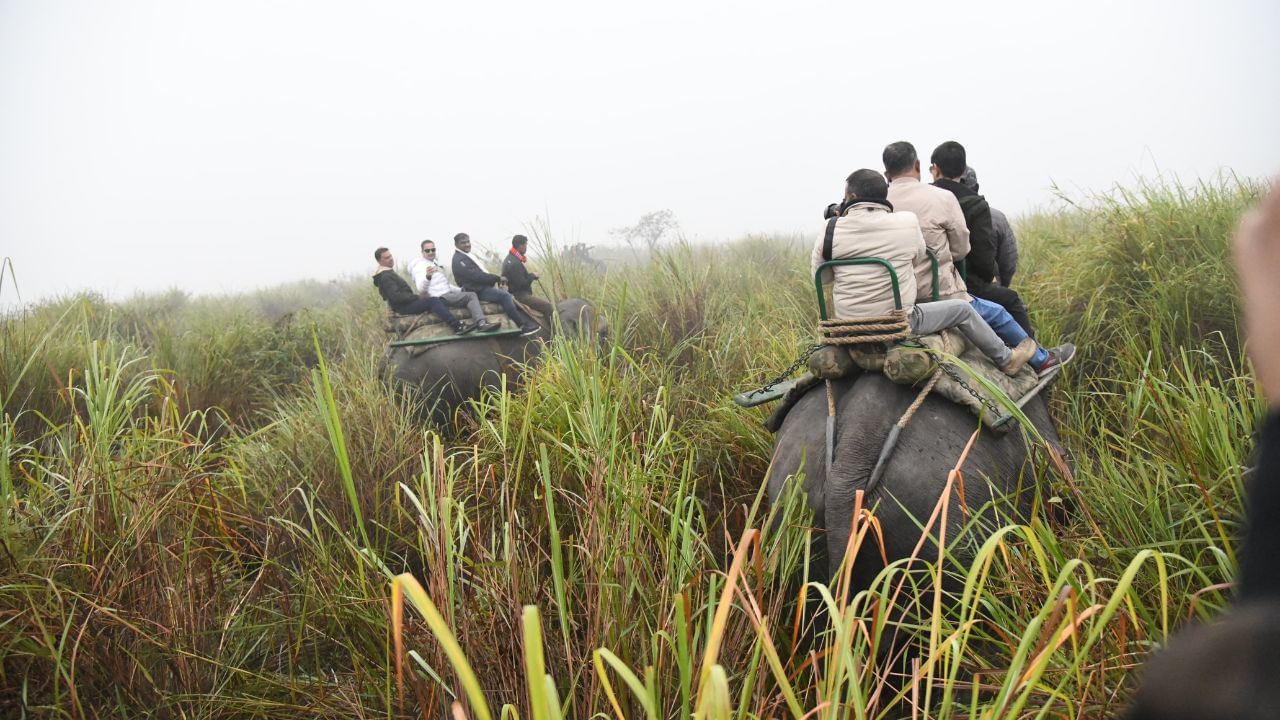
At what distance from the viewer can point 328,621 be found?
2.58 m

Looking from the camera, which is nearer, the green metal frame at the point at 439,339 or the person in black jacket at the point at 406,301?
the green metal frame at the point at 439,339

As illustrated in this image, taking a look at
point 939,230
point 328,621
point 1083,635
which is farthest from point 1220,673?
point 939,230

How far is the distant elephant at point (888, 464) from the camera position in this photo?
102 inches

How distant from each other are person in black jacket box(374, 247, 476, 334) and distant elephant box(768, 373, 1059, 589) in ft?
13.7

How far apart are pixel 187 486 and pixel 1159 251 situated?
604cm

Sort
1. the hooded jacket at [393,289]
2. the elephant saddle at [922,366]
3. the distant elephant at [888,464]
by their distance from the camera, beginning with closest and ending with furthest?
the distant elephant at [888,464]
the elephant saddle at [922,366]
the hooded jacket at [393,289]

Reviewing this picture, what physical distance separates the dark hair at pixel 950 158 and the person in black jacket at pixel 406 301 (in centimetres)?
406

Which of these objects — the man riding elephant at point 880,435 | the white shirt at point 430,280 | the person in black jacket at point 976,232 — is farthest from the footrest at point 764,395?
the white shirt at point 430,280

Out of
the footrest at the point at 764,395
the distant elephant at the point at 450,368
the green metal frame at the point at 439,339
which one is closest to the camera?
the footrest at the point at 764,395

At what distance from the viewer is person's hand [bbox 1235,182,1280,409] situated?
511mm

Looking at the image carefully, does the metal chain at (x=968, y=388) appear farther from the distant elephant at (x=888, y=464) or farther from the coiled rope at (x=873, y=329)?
the coiled rope at (x=873, y=329)

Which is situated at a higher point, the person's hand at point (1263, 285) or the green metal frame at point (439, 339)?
the person's hand at point (1263, 285)

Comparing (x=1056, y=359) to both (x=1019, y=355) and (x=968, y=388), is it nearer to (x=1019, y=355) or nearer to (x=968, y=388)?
(x=1019, y=355)

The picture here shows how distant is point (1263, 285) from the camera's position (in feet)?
1.72
